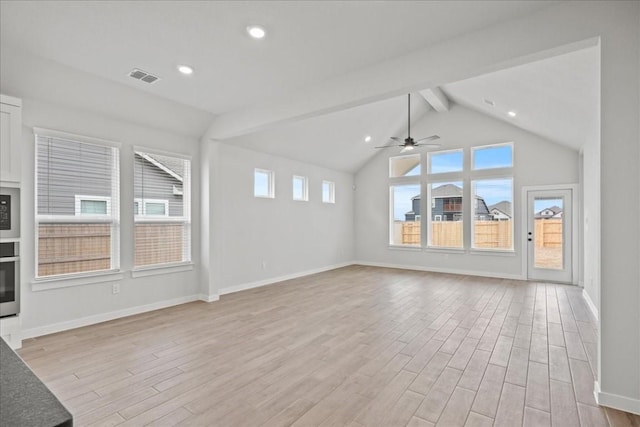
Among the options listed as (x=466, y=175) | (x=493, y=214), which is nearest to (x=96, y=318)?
(x=466, y=175)

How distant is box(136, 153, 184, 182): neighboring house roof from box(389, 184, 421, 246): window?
5.64 metres

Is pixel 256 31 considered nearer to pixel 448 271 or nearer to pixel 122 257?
pixel 122 257

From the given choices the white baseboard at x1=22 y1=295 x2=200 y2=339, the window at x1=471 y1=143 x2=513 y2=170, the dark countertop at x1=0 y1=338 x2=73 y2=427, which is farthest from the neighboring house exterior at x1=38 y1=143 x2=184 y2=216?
the window at x1=471 y1=143 x2=513 y2=170

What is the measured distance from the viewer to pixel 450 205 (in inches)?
321

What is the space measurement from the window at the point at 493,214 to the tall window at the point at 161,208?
20.9 ft

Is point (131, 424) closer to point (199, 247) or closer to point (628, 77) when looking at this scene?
point (199, 247)

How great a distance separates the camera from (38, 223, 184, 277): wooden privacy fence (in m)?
3.92

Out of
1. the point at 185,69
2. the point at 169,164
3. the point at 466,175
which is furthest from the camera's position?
the point at 466,175

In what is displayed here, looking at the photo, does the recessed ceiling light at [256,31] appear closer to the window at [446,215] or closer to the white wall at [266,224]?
the white wall at [266,224]

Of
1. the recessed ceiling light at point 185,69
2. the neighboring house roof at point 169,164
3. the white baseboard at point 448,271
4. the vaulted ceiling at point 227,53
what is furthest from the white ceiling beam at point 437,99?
the neighboring house roof at point 169,164

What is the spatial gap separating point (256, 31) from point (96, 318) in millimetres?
4078

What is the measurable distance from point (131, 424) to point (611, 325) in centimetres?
345

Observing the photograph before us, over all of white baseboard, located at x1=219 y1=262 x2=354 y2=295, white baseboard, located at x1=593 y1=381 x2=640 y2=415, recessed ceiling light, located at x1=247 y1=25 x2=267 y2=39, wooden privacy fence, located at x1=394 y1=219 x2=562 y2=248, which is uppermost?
recessed ceiling light, located at x1=247 y1=25 x2=267 y2=39

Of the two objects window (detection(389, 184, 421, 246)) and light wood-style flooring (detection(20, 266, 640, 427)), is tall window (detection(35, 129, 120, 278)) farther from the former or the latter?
window (detection(389, 184, 421, 246))
